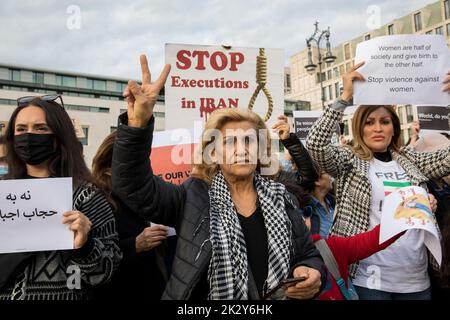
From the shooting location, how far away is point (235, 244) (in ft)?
5.62

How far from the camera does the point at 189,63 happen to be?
330 cm

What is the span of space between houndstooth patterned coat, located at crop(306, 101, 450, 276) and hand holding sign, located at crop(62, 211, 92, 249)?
1379 mm

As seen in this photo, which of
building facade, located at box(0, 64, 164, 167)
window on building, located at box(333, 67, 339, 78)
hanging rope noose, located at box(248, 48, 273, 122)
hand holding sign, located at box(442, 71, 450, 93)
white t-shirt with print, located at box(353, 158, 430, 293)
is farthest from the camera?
window on building, located at box(333, 67, 339, 78)

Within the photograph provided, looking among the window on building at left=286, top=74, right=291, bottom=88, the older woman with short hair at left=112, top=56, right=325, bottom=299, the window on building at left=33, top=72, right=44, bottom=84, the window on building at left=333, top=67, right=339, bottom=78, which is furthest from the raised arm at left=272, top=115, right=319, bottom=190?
the window on building at left=286, top=74, right=291, bottom=88

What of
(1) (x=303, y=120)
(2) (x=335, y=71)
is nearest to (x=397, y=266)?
(1) (x=303, y=120)

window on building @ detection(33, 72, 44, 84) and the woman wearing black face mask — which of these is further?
window on building @ detection(33, 72, 44, 84)

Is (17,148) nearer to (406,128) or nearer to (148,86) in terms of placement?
(148,86)

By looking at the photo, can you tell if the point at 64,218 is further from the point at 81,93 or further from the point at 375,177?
the point at 81,93

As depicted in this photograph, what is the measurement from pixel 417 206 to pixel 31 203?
1.65 m

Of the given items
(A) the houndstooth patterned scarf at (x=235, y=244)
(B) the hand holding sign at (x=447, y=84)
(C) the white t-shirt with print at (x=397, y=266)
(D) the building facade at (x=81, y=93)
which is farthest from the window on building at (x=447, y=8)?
(A) the houndstooth patterned scarf at (x=235, y=244)

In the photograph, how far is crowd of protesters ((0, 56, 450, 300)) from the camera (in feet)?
5.51

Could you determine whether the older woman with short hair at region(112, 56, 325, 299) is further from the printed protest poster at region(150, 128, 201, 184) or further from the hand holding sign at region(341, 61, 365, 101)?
the printed protest poster at region(150, 128, 201, 184)
